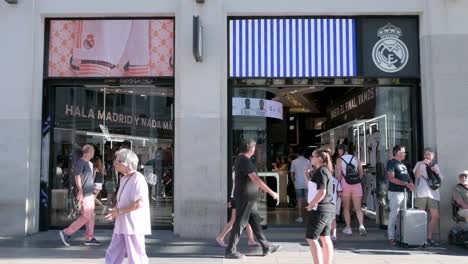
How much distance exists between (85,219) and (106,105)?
311 cm

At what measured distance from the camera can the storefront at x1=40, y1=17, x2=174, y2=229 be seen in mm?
10470

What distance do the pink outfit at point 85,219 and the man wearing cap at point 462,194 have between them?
251 inches

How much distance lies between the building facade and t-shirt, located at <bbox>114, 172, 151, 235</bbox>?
163 inches

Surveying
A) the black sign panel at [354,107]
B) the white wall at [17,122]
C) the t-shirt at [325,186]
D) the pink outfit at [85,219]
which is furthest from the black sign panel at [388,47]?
the white wall at [17,122]

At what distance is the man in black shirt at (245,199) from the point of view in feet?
25.9

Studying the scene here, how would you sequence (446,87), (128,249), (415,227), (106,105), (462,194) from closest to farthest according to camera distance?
(128,249)
(415,227)
(462,194)
(446,87)
(106,105)

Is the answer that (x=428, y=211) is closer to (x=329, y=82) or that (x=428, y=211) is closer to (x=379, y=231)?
(x=379, y=231)

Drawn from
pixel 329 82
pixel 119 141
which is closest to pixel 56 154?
pixel 119 141

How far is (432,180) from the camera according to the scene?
916 cm

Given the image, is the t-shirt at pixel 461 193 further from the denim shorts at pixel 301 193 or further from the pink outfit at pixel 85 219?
the pink outfit at pixel 85 219

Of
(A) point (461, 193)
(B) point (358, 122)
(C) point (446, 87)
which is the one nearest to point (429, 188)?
(A) point (461, 193)

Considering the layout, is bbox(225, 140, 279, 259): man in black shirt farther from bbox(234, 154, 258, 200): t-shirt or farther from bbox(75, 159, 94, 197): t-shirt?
bbox(75, 159, 94, 197): t-shirt

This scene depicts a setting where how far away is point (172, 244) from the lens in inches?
364

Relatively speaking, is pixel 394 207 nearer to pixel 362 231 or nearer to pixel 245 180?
pixel 362 231
